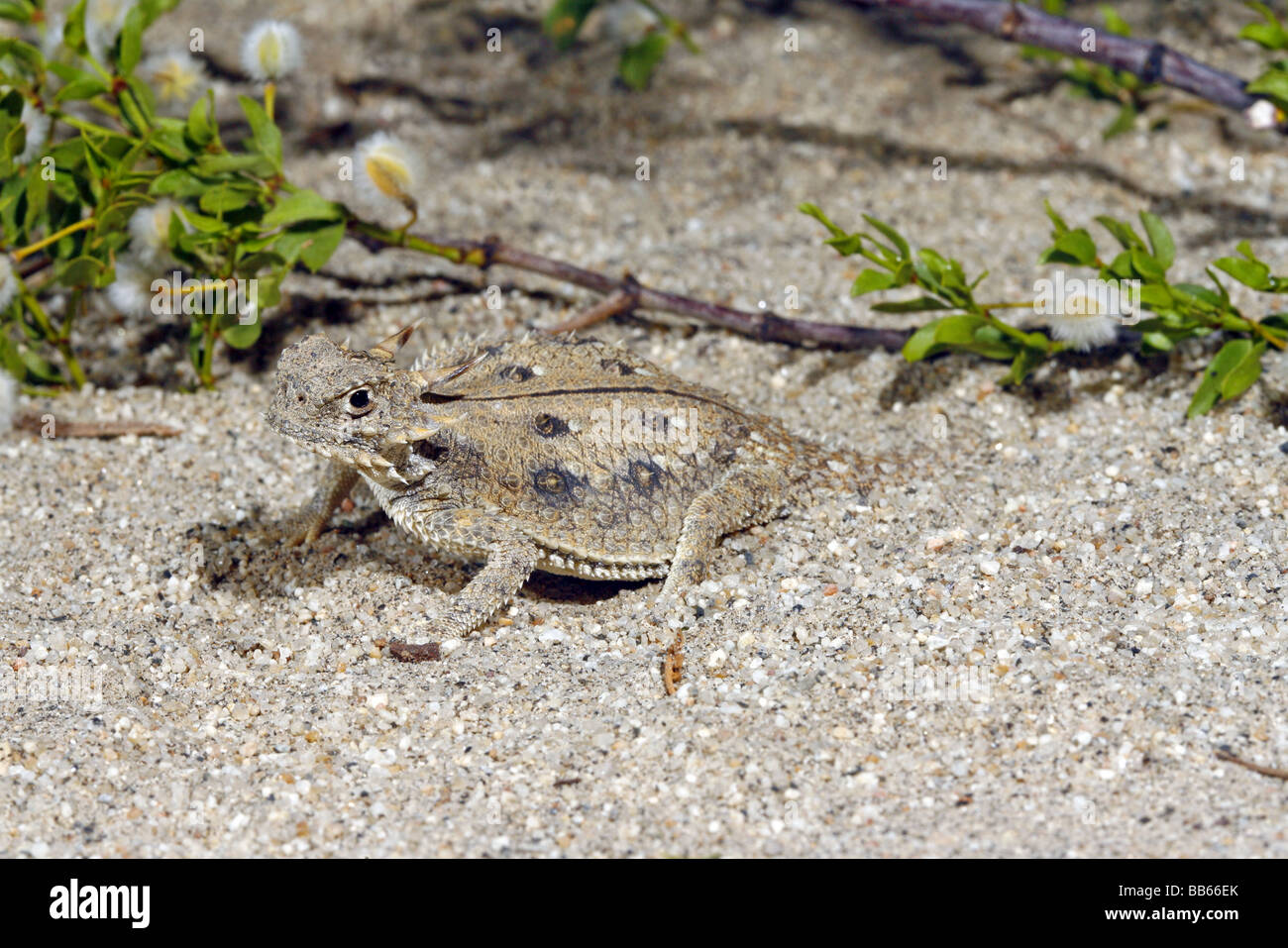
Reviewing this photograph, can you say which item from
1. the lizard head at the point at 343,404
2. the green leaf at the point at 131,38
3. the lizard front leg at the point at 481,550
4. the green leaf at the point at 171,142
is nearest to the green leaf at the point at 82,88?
the green leaf at the point at 131,38

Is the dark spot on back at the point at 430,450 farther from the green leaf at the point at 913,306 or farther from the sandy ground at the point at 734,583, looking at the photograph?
the green leaf at the point at 913,306

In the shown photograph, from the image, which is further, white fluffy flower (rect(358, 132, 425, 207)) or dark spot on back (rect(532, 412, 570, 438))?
white fluffy flower (rect(358, 132, 425, 207))

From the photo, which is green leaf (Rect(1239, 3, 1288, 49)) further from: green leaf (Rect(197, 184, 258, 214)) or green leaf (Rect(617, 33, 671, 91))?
green leaf (Rect(197, 184, 258, 214))

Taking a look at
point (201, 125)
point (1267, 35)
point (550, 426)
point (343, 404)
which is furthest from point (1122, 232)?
point (201, 125)

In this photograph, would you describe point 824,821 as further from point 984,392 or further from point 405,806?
point 984,392

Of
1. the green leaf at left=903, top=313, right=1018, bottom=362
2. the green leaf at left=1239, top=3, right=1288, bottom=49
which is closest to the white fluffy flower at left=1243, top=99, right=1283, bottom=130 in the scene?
the green leaf at left=1239, top=3, right=1288, bottom=49

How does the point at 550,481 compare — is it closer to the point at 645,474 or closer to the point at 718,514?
the point at 645,474
